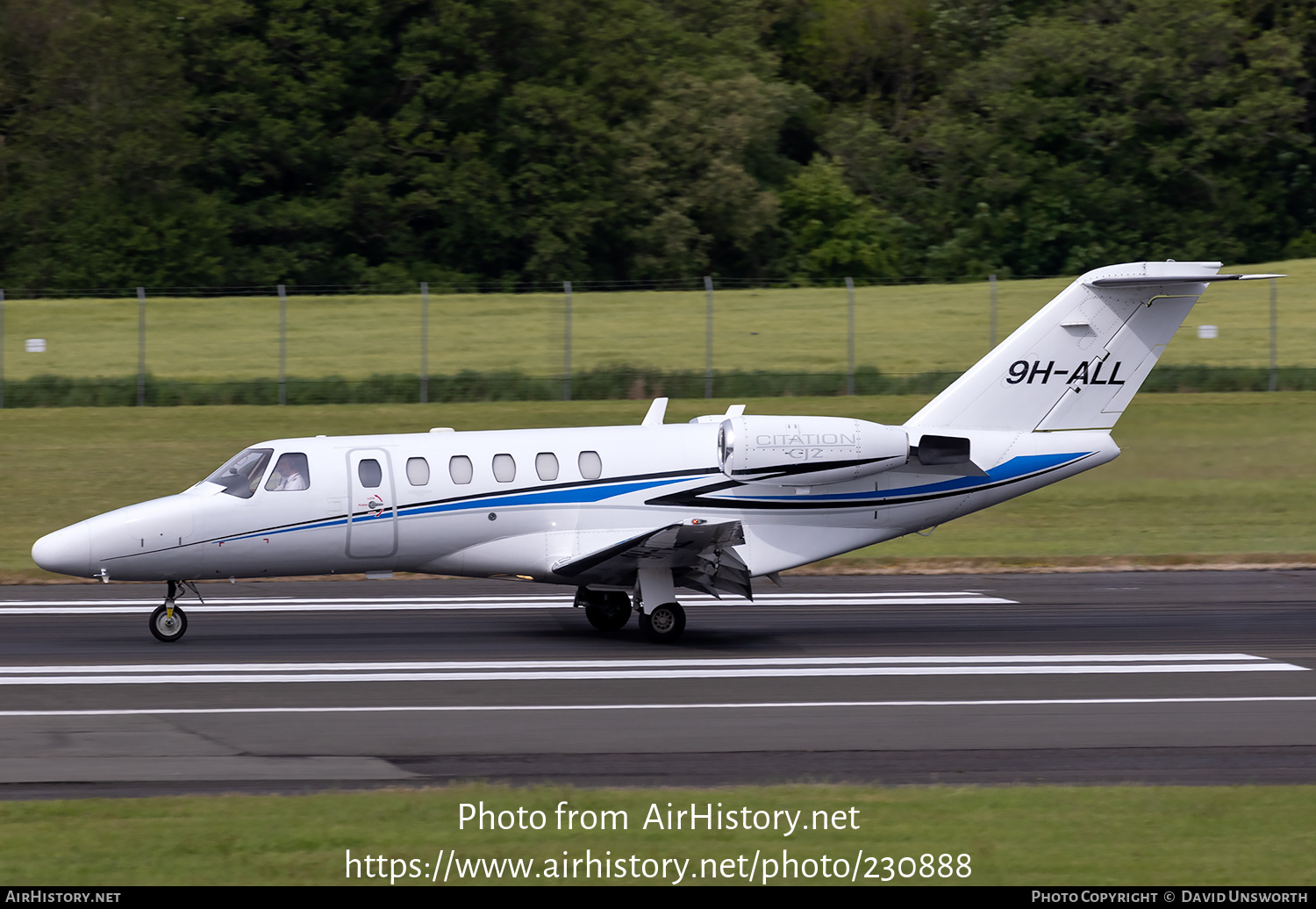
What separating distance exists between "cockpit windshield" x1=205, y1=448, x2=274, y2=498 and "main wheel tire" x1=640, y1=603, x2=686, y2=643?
4401mm

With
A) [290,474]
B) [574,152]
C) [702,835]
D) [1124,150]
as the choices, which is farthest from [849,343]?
[702,835]

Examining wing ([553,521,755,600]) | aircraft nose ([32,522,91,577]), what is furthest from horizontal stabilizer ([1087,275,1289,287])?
aircraft nose ([32,522,91,577])

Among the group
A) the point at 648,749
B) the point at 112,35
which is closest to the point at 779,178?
the point at 112,35

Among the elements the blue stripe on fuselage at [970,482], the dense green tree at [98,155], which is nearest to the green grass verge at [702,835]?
the blue stripe on fuselage at [970,482]

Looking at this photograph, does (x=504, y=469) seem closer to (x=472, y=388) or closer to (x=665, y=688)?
(x=665, y=688)

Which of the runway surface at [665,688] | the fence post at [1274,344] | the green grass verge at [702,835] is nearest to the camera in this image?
the green grass verge at [702,835]

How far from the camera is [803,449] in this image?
56.2ft

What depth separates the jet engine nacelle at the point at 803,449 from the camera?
16984 mm

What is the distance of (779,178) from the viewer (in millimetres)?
53031

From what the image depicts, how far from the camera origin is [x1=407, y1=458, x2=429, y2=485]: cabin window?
1694 centimetres

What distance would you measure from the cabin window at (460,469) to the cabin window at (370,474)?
2.42 feet

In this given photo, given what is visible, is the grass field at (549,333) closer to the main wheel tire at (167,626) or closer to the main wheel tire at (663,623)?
the main wheel tire at (167,626)

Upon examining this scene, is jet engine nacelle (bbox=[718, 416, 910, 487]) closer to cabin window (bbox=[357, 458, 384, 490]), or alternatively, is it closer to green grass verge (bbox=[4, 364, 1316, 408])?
cabin window (bbox=[357, 458, 384, 490])

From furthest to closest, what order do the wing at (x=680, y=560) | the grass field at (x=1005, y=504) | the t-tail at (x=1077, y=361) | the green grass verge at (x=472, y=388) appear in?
the green grass verge at (x=472, y=388)
the grass field at (x=1005, y=504)
the t-tail at (x=1077, y=361)
the wing at (x=680, y=560)
